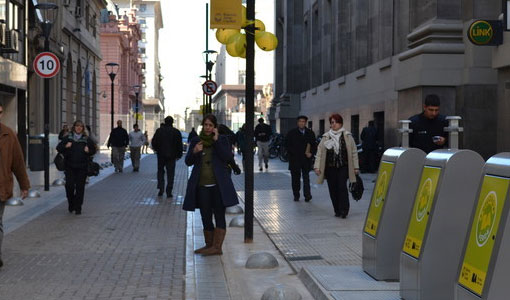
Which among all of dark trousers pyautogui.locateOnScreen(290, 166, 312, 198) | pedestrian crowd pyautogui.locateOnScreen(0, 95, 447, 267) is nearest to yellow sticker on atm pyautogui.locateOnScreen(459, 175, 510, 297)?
pedestrian crowd pyautogui.locateOnScreen(0, 95, 447, 267)

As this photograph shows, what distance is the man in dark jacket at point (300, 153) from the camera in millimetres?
15430

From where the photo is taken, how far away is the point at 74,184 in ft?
45.6

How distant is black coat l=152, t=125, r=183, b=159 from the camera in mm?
17422

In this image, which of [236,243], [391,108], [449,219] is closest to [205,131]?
[236,243]

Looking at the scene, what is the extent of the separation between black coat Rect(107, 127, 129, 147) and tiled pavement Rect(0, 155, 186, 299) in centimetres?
1180

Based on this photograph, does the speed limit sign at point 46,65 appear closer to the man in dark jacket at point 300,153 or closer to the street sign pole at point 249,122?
the man in dark jacket at point 300,153

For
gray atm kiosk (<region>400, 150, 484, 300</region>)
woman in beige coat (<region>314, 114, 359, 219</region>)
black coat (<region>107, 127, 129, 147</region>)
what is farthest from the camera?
black coat (<region>107, 127, 129, 147</region>)

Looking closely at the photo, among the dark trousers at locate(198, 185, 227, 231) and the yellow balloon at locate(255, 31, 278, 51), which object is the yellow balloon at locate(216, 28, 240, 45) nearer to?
the yellow balloon at locate(255, 31, 278, 51)

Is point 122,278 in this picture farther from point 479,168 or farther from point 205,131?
point 479,168

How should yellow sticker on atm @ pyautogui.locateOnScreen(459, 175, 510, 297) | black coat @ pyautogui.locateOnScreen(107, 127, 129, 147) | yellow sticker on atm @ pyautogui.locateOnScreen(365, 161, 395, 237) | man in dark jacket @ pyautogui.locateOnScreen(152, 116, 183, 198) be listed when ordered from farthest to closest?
black coat @ pyautogui.locateOnScreen(107, 127, 129, 147), man in dark jacket @ pyautogui.locateOnScreen(152, 116, 183, 198), yellow sticker on atm @ pyautogui.locateOnScreen(365, 161, 395, 237), yellow sticker on atm @ pyautogui.locateOnScreen(459, 175, 510, 297)

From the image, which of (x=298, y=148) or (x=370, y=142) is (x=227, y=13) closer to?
(x=298, y=148)

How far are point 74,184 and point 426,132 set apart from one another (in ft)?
24.1

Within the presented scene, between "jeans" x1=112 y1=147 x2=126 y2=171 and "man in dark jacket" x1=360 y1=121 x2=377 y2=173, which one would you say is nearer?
"man in dark jacket" x1=360 y1=121 x2=377 y2=173

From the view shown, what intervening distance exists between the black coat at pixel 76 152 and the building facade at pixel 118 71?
53.4 metres
